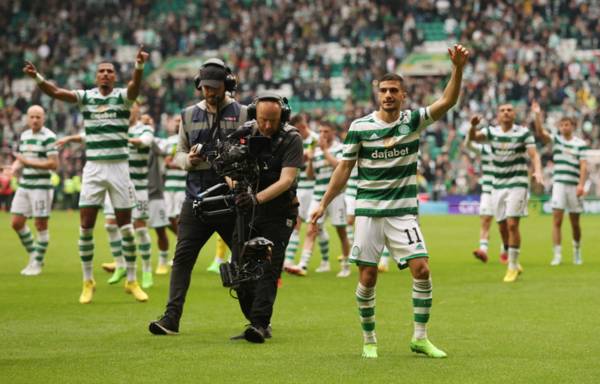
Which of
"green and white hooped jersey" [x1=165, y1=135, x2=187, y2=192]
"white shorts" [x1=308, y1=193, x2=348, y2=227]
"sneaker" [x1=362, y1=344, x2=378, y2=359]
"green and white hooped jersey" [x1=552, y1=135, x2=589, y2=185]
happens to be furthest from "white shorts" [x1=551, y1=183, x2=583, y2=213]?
"sneaker" [x1=362, y1=344, x2=378, y2=359]

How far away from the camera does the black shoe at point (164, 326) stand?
10805 millimetres

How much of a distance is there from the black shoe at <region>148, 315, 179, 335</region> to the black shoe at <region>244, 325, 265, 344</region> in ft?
2.89

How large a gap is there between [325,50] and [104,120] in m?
35.8

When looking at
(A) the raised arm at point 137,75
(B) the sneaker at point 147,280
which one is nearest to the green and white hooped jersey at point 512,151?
(B) the sneaker at point 147,280

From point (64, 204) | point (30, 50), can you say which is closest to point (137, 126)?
point (64, 204)

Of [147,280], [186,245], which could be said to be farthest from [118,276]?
[186,245]

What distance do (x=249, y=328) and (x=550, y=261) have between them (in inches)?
441

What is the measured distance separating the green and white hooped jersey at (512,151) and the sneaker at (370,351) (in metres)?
7.87

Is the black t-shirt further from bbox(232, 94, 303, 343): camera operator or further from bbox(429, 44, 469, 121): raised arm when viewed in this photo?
bbox(429, 44, 469, 121): raised arm

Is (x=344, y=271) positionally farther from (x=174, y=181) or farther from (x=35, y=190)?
(x=35, y=190)

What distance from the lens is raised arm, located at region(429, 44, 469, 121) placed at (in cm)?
887

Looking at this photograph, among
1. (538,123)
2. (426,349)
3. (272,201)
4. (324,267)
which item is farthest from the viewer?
(324,267)

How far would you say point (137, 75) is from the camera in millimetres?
12586

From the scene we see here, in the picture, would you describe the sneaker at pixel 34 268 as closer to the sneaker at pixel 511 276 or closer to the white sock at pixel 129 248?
the white sock at pixel 129 248
